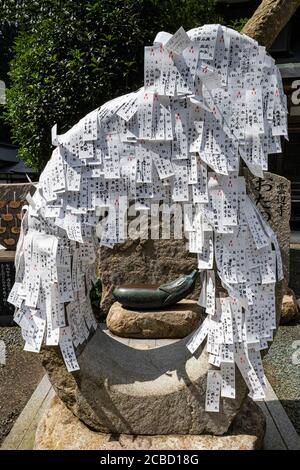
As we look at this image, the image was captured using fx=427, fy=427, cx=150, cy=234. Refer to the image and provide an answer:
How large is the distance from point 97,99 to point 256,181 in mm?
2198

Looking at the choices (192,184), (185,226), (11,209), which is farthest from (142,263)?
(192,184)

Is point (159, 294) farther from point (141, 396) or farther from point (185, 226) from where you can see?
point (185, 226)

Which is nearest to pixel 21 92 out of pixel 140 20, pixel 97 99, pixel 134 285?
pixel 97 99

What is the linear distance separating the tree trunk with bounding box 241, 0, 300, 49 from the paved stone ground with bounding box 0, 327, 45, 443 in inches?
166

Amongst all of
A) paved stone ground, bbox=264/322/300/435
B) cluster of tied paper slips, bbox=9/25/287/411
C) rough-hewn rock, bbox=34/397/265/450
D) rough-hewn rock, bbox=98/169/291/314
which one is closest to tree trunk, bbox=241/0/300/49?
rough-hewn rock, bbox=98/169/291/314

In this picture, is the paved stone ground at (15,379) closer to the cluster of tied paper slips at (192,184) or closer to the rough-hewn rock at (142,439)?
the rough-hewn rock at (142,439)

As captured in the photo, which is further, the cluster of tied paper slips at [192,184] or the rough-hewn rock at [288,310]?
the rough-hewn rock at [288,310]

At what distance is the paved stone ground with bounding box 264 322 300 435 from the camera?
3479 millimetres

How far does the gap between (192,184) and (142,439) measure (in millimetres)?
1485

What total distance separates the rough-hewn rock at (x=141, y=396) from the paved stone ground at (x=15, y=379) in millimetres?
985

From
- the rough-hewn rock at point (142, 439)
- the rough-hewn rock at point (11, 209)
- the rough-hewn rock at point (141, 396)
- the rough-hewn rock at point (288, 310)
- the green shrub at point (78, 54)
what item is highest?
the green shrub at point (78, 54)

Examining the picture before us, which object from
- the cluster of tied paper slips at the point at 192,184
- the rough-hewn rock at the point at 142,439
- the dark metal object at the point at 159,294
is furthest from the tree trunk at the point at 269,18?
the rough-hewn rock at the point at 142,439

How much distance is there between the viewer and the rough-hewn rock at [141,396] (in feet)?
8.02

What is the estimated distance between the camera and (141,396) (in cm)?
246
